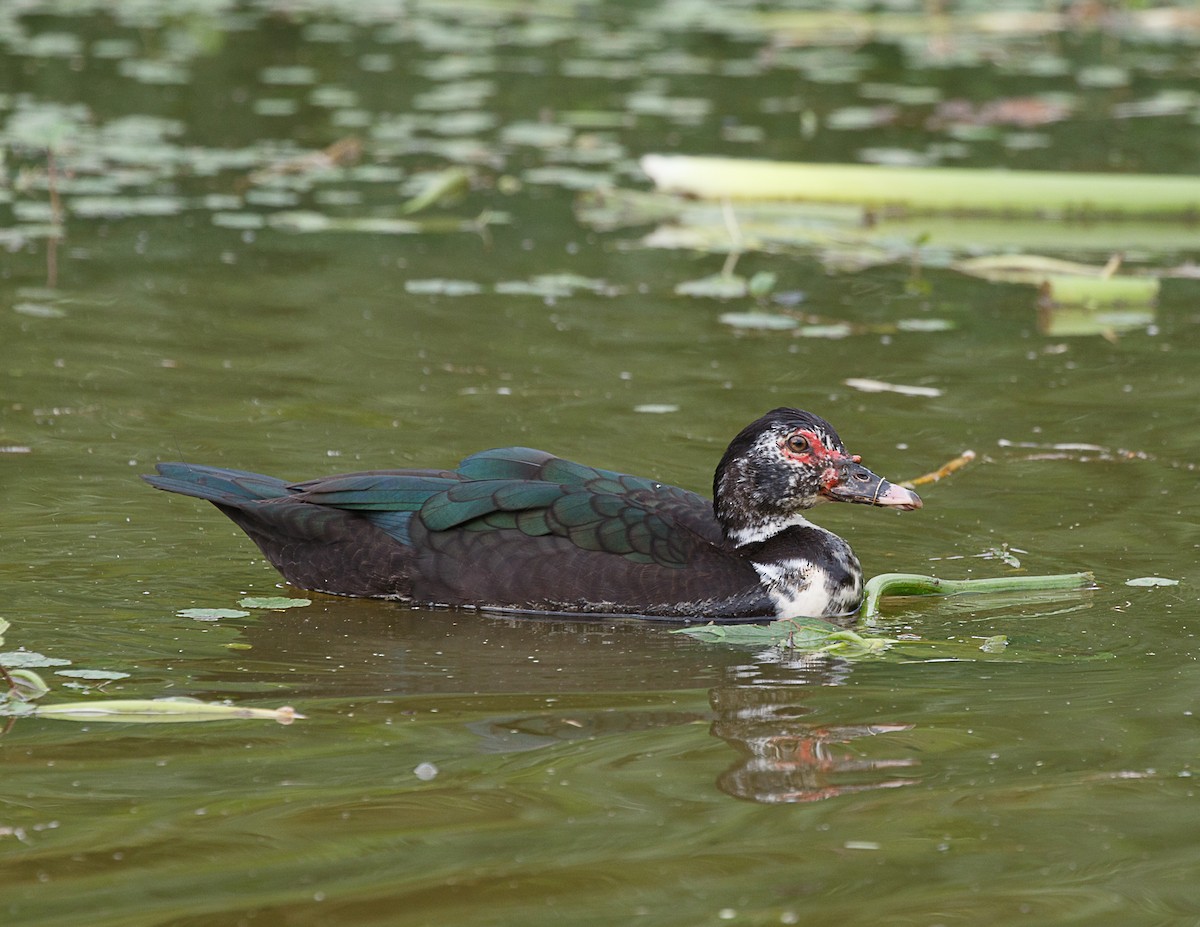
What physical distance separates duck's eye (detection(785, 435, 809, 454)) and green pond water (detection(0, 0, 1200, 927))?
681 millimetres

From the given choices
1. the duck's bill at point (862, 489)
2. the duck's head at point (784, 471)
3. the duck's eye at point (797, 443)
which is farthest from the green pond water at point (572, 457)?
Answer: the duck's eye at point (797, 443)

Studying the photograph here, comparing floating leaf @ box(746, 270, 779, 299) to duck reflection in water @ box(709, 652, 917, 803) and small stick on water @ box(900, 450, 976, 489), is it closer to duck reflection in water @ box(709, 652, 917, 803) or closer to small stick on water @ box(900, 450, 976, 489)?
small stick on water @ box(900, 450, 976, 489)

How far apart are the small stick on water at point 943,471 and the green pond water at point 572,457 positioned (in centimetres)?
10

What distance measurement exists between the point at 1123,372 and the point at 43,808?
6.29 meters

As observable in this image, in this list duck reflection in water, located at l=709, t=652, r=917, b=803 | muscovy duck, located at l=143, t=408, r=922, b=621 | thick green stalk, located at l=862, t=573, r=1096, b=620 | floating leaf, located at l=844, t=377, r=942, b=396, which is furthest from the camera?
floating leaf, located at l=844, t=377, r=942, b=396

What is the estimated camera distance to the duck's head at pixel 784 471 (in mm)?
6605

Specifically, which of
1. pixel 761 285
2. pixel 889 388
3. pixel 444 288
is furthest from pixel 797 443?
pixel 444 288

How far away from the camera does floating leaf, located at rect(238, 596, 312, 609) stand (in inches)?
250

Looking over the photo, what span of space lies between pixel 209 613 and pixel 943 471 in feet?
9.41

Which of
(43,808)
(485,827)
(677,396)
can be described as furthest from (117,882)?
(677,396)

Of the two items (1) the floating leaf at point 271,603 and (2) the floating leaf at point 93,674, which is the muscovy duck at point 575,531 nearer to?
(1) the floating leaf at point 271,603

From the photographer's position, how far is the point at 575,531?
21.4 ft

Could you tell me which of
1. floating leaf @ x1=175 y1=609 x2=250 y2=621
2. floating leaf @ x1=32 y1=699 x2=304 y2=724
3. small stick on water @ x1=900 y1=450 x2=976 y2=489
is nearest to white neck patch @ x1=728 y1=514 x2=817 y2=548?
small stick on water @ x1=900 y1=450 x2=976 y2=489

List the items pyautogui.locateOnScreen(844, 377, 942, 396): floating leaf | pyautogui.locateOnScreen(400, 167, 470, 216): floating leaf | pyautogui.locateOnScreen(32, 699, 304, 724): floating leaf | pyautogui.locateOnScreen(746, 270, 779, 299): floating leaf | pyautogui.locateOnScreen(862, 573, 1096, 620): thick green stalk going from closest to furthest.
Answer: pyautogui.locateOnScreen(32, 699, 304, 724): floating leaf
pyautogui.locateOnScreen(862, 573, 1096, 620): thick green stalk
pyautogui.locateOnScreen(844, 377, 942, 396): floating leaf
pyautogui.locateOnScreen(746, 270, 779, 299): floating leaf
pyautogui.locateOnScreen(400, 167, 470, 216): floating leaf
